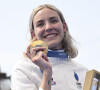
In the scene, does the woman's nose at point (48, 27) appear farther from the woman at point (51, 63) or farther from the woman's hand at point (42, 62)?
the woman's hand at point (42, 62)

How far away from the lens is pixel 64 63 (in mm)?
2943

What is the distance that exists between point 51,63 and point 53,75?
7.4 inches

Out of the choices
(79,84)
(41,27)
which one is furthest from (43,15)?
(79,84)

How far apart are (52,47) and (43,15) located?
0.41 meters

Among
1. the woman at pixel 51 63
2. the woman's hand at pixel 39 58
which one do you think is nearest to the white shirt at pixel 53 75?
the woman at pixel 51 63

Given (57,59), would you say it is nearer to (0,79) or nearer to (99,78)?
(99,78)

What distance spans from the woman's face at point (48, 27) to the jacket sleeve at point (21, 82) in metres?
0.52

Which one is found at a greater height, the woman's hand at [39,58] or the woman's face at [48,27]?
the woman's face at [48,27]

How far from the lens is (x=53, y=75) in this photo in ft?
8.82

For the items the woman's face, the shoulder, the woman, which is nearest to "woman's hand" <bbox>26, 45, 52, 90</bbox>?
the woman

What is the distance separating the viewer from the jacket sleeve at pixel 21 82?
2.38 meters

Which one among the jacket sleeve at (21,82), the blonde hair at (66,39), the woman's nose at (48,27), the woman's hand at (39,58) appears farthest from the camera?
the blonde hair at (66,39)

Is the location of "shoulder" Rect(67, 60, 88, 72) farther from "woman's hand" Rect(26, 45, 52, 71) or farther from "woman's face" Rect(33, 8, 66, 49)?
"woman's hand" Rect(26, 45, 52, 71)

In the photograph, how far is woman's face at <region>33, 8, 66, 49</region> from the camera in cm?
274
